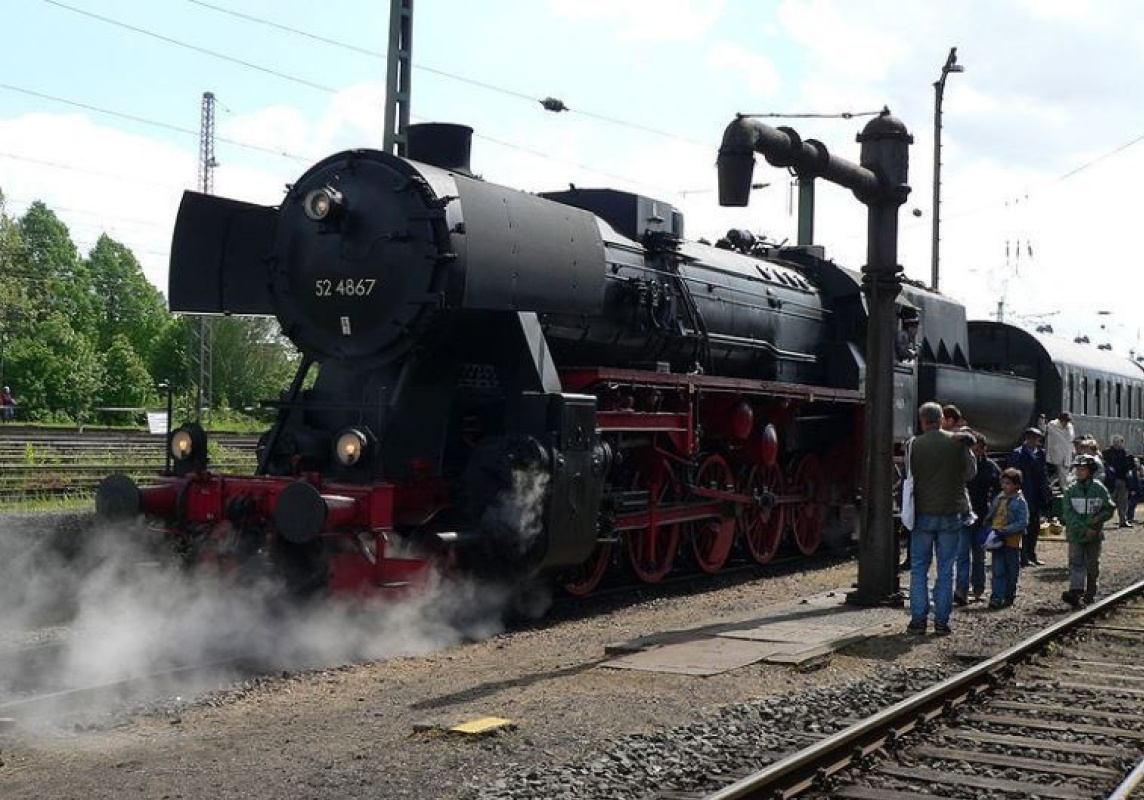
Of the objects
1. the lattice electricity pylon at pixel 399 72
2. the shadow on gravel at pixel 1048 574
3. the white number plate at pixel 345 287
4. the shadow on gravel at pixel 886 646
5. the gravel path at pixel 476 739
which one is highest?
the lattice electricity pylon at pixel 399 72

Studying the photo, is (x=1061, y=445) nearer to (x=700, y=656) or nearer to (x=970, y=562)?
(x=970, y=562)

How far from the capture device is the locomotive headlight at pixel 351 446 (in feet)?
30.2

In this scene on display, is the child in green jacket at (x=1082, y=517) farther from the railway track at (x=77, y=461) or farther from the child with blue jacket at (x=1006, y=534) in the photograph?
the railway track at (x=77, y=461)

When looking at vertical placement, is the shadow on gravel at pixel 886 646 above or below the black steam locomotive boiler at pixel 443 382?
below

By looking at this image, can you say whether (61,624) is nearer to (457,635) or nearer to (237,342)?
(457,635)

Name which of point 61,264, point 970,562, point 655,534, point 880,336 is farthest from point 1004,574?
point 61,264

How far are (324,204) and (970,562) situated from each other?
6932 millimetres

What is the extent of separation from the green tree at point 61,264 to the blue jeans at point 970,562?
7834cm

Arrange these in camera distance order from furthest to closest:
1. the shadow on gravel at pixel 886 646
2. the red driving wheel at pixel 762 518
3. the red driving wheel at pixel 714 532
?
the red driving wheel at pixel 762 518 < the red driving wheel at pixel 714 532 < the shadow on gravel at pixel 886 646

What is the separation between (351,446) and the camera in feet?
30.3

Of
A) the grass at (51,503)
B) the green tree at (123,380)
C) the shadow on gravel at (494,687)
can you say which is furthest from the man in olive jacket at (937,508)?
the green tree at (123,380)

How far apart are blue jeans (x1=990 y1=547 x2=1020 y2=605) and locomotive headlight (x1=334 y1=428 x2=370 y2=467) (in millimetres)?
5842

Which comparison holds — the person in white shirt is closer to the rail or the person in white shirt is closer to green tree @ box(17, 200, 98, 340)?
the rail

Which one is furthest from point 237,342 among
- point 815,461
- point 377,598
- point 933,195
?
point 377,598
